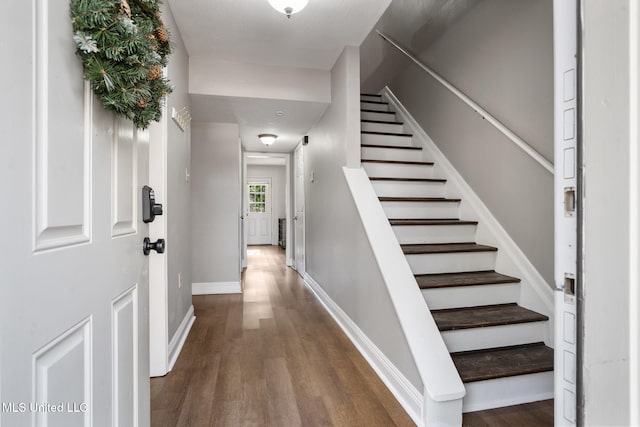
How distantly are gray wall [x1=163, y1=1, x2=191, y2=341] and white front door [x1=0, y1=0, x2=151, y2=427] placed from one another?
1.23 metres

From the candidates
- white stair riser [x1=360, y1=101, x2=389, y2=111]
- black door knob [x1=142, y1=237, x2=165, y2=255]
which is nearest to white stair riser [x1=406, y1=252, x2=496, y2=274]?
black door knob [x1=142, y1=237, x2=165, y2=255]

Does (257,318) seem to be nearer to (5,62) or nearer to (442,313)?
(442,313)

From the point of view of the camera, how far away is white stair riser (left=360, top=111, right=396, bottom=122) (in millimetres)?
3656

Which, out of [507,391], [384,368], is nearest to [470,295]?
[507,391]

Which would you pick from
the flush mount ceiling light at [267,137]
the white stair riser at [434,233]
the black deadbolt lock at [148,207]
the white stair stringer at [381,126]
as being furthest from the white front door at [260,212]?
the black deadbolt lock at [148,207]

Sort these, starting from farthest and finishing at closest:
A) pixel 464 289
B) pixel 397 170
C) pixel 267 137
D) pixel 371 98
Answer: pixel 267 137
pixel 371 98
pixel 397 170
pixel 464 289

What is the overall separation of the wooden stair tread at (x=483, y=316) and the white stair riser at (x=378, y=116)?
242 centimetres

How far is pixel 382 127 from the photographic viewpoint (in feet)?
11.5

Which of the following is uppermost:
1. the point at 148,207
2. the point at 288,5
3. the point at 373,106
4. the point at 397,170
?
the point at 373,106

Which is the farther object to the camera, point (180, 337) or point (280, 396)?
point (180, 337)

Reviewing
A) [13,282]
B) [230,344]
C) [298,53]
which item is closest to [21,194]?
[13,282]

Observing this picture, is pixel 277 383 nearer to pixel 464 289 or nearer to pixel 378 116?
pixel 464 289

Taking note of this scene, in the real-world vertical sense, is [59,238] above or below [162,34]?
below

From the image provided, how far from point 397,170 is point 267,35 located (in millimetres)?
1576
